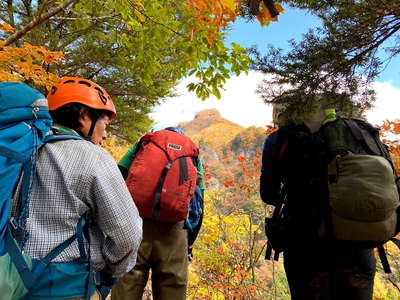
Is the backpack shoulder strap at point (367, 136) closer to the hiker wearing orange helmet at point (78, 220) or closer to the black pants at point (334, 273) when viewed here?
the black pants at point (334, 273)

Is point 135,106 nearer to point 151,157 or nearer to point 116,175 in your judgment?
point 151,157

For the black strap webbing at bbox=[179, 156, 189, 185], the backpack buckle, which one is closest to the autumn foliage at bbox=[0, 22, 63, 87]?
the black strap webbing at bbox=[179, 156, 189, 185]

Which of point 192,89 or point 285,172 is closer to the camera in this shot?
point 285,172

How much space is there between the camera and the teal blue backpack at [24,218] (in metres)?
0.94


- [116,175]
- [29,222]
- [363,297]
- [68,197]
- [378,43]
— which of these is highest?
[378,43]

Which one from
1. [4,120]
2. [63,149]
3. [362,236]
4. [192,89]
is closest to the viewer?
[4,120]

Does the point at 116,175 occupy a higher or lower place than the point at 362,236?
higher

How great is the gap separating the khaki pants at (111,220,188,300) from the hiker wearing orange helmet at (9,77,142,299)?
3.32 ft

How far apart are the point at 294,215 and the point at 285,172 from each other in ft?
1.01

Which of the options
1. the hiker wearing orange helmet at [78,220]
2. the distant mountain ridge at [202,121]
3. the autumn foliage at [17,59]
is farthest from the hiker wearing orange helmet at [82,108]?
the distant mountain ridge at [202,121]

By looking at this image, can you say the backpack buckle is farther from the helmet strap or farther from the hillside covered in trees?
the hillside covered in trees

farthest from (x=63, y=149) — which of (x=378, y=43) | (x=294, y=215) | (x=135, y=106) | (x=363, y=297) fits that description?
(x=135, y=106)

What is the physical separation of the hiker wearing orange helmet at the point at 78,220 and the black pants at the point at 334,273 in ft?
3.51

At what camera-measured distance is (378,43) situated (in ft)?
7.80
